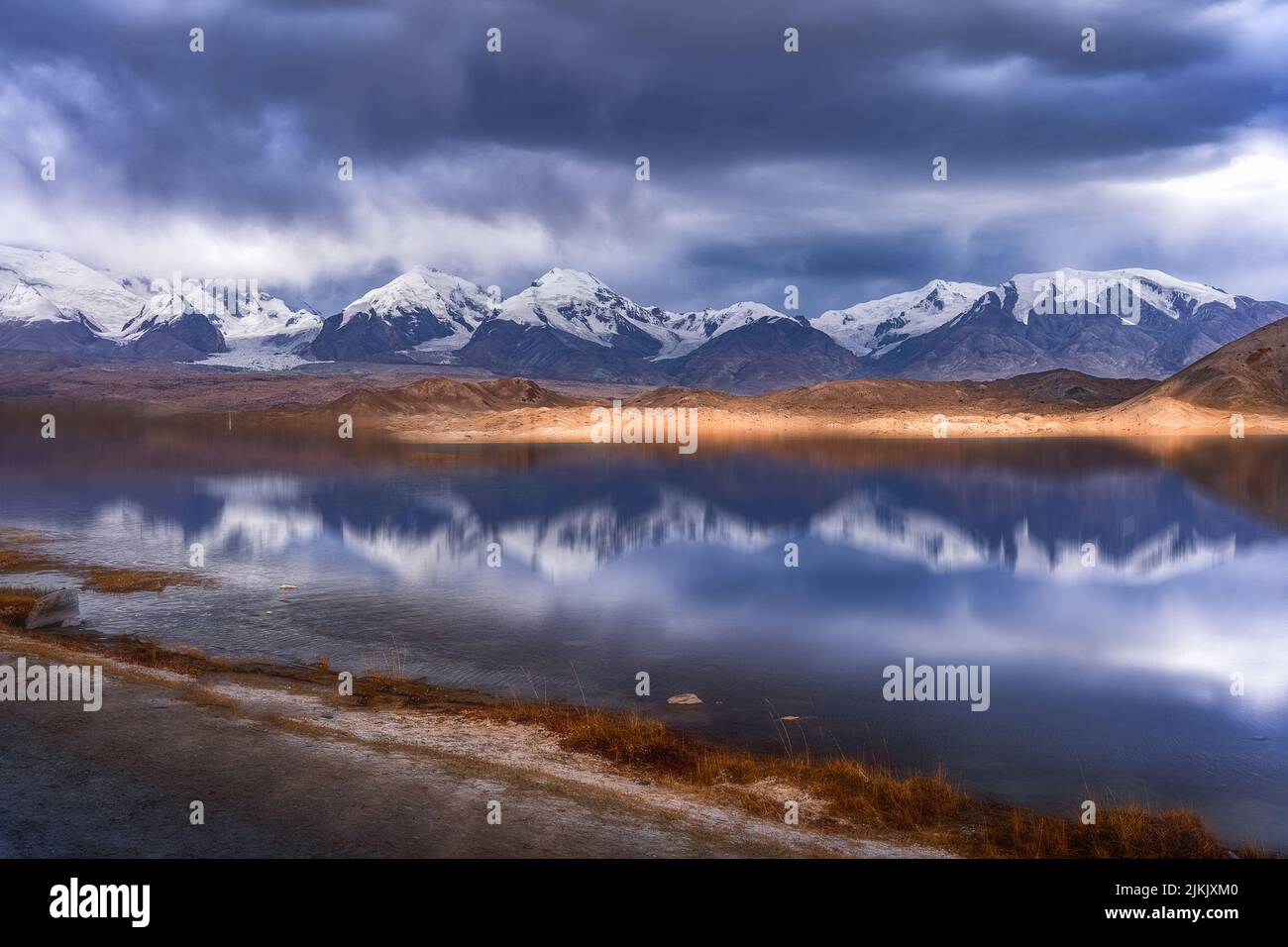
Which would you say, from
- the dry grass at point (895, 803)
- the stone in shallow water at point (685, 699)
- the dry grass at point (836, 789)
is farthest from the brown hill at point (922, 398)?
the dry grass at point (895, 803)

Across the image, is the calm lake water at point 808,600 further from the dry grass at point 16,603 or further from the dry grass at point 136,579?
the dry grass at point 16,603

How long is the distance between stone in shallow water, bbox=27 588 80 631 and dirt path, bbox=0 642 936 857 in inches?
373

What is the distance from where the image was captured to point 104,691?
730 inches

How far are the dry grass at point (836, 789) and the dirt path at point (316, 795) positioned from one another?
34.5 inches

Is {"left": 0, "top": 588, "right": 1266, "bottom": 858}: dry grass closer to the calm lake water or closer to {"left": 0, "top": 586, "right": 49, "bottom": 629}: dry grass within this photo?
the calm lake water

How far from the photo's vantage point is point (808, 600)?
33.8 m

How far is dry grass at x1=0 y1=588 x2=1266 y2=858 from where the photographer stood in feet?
44.9

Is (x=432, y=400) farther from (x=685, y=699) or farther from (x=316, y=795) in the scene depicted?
(x=316, y=795)

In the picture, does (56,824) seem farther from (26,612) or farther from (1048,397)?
(1048,397)

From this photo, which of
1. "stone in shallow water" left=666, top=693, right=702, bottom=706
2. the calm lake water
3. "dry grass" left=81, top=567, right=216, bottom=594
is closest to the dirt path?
"stone in shallow water" left=666, top=693, right=702, bottom=706

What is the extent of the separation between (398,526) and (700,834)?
40.8 meters

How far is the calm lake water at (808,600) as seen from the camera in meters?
19.4
